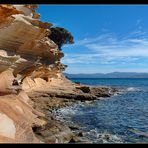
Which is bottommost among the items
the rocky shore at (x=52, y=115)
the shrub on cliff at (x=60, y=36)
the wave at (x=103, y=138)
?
the wave at (x=103, y=138)

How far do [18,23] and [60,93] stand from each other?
1906 cm

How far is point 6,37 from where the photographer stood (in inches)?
602

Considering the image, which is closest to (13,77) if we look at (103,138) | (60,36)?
(103,138)

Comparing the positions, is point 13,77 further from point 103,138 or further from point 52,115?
point 52,115

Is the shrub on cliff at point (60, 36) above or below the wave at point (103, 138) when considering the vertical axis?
above

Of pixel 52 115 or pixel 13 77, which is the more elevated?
pixel 13 77

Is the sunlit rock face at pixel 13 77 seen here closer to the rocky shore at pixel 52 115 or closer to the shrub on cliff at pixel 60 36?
the rocky shore at pixel 52 115

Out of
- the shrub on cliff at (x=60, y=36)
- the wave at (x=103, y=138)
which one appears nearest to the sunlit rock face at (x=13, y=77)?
the wave at (x=103, y=138)

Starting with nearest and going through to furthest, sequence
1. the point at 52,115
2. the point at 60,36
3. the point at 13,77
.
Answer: the point at 13,77
the point at 52,115
the point at 60,36

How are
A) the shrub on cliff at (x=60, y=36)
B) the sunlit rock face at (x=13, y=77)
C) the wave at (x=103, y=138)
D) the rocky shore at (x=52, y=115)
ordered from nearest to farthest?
1. the sunlit rock face at (x=13, y=77)
2. the rocky shore at (x=52, y=115)
3. the wave at (x=103, y=138)
4. the shrub on cliff at (x=60, y=36)

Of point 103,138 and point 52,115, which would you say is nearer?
point 103,138

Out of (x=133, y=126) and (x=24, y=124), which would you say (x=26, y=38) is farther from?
(x=133, y=126)

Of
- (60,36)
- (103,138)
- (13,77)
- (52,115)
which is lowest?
(103,138)
